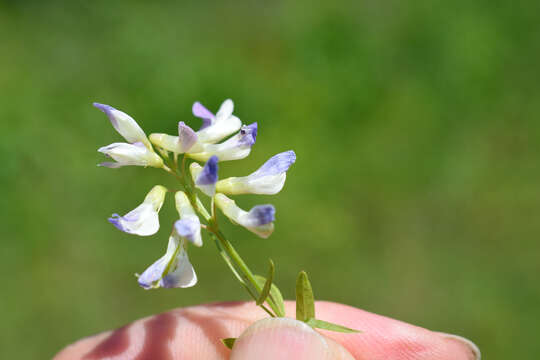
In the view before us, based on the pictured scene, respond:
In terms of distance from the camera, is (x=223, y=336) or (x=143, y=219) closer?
(x=143, y=219)

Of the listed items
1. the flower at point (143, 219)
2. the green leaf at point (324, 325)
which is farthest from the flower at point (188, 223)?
the green leaf at point (324, 325)

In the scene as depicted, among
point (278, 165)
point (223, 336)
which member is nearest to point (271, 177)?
point (278, 165)

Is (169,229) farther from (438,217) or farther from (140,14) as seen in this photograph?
(140,14)

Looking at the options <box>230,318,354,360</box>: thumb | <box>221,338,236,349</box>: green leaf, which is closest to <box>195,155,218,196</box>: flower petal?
<box>230,318,354,360</box>: thumb

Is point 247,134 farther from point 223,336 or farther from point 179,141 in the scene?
point 223,336

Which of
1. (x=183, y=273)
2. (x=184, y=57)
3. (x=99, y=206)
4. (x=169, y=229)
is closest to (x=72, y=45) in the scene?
(x=184, y=57)

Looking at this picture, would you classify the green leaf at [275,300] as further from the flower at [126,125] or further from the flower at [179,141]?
the flower at [126,125]
